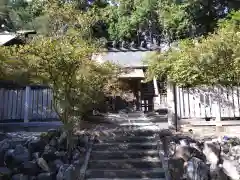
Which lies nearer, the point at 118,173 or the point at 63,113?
the point at 118,173

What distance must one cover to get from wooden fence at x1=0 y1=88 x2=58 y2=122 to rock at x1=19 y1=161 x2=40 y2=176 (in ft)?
8.42

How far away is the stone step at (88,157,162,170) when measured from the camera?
742cm

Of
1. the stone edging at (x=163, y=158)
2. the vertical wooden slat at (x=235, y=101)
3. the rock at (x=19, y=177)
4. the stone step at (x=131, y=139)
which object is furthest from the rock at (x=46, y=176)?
the vertical wooden slat at (x=235, y=101)

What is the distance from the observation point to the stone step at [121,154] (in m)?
7.75

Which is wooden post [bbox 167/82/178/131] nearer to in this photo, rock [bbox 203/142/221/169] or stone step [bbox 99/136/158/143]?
stone step [bbox 99/136/158/143]

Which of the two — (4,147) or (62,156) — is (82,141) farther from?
(4,147)

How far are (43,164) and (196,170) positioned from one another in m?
3.29

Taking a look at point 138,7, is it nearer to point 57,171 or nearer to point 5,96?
point 5,96

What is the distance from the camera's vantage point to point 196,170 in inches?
257

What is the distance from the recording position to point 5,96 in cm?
988

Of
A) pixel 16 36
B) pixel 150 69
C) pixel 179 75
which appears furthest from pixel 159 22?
pixel 179 75

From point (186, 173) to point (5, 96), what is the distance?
602cm

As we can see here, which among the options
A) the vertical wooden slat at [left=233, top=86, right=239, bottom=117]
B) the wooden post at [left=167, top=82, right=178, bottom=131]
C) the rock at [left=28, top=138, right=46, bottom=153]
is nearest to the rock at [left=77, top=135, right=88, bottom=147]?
the rock at [left=28, top=138, right=46, bottom=153]

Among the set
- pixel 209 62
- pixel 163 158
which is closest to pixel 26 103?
pixel 163 158
